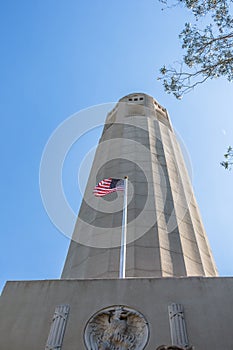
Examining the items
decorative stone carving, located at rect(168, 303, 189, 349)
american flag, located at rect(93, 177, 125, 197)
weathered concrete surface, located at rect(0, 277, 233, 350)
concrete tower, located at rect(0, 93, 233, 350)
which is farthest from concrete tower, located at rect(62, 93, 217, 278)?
decorative stone carving, located at rect(168, 303, 189, 349)

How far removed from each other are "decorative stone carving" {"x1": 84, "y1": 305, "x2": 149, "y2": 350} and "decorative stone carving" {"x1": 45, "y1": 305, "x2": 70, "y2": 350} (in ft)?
1.94

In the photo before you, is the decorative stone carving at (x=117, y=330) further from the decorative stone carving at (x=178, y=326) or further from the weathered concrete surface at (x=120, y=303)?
the decorative stone carving at (x=178, y=326)

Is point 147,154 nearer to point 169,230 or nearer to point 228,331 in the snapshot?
point 169,230

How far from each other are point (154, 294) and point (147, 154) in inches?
390

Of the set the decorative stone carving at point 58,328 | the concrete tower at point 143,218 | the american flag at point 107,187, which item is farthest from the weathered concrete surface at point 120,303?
the american flag at point 107,187

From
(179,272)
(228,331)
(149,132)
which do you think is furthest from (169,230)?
Result: (149,132)

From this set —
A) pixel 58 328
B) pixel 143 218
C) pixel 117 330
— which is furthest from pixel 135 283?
pixel 143 218

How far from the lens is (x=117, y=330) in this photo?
7.48 meters

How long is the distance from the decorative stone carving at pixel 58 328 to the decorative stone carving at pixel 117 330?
1.94 feet

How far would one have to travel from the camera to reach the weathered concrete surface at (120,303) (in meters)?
7.43

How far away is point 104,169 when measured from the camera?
1722 cm

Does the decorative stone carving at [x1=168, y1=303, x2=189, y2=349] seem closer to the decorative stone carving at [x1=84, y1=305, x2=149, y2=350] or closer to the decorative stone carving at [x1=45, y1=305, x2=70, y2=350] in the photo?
the decorative stone carving at [x1=84, y1=305, x2=149, y2=350]

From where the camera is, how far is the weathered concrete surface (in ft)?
24.4

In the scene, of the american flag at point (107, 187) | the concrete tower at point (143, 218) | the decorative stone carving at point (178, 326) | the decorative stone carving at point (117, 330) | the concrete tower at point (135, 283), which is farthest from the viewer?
the american flag at point (107, 187)
